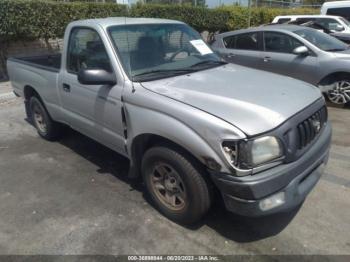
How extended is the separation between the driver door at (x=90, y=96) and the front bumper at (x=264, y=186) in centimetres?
140

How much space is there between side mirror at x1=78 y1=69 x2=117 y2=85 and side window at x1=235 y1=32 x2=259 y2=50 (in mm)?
5128

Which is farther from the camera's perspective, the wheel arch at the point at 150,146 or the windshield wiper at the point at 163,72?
the windshield wiper at the point at 163,72

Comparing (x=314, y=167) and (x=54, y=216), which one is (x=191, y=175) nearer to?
(x=314, y=167)

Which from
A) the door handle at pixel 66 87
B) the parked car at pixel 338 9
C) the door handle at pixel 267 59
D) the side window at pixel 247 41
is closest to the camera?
the door handle at pixel 66 87

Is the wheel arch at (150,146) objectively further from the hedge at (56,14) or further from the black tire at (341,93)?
the hedge at (56,14)

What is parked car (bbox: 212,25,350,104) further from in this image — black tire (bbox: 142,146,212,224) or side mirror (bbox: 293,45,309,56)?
black tire (bbox: 142,146,212,224)

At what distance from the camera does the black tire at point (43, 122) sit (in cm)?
538

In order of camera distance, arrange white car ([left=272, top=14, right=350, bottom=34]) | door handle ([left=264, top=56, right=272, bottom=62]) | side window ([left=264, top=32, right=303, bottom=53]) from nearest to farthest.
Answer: side window ([left=264, top=32, right=303, bottom=53]), door handle ([left=264, top=56, right=272, bottom=62]), white car ([left=272, top=14, right=350, bottom=34])

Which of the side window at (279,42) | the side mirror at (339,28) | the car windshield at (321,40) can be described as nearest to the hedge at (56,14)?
the side mirror at (339,28)

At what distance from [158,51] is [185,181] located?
153 centimetres

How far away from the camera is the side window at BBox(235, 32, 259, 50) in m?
7.91

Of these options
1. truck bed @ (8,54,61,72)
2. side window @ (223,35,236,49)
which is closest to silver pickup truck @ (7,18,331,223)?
truck bed @ (8,54,61,72)

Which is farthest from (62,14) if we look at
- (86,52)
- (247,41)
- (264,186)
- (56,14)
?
(264,186)

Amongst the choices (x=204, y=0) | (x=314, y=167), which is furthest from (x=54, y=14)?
(x=204, y=0)
